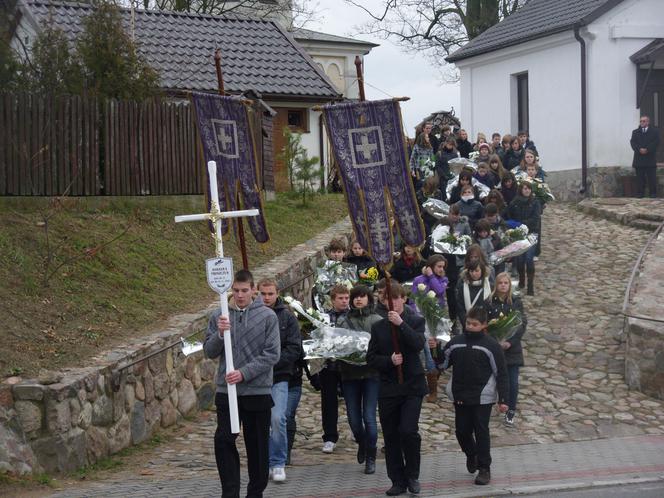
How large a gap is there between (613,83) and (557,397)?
1373cm

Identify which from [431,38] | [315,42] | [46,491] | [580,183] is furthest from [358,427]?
[431,38]

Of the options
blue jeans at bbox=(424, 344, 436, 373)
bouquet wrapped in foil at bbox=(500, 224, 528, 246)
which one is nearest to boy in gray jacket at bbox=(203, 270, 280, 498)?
blue jeans at bbox=(424, 344, 436, 373)

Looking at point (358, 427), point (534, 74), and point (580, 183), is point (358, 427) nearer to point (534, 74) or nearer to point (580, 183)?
point (580, 183)

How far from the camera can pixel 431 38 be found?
4197 cm

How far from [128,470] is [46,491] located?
101 centimetres

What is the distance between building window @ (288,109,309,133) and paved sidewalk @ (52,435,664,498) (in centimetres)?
1920

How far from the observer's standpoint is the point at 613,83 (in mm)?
24688

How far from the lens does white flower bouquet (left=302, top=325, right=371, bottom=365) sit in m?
9.78

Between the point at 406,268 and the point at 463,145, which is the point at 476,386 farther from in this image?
the point at 463,145

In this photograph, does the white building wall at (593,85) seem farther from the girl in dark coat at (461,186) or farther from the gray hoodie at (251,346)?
the gray hoodie at (251,346)

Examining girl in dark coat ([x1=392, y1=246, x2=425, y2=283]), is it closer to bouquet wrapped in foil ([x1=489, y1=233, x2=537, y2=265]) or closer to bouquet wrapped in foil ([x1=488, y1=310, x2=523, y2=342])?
bouquet wrapped in foil ([x1=489, y1=233, x2=537, y2=265])

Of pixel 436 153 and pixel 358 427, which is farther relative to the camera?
pixel 436 153

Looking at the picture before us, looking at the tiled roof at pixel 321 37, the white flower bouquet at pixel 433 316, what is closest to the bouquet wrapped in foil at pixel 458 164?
the white flower bouquet at pixel 433 316

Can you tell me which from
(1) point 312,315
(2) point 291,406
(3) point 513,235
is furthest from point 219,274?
(3) point 513,235
